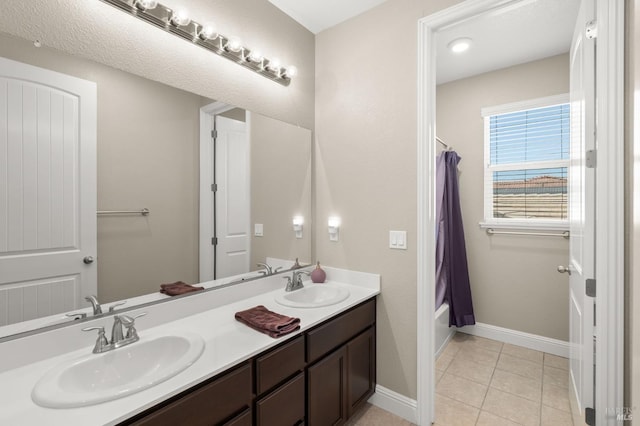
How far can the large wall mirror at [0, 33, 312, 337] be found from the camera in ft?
3.99

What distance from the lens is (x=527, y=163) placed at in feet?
9.46

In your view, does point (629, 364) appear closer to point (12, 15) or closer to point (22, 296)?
point (22, 296)

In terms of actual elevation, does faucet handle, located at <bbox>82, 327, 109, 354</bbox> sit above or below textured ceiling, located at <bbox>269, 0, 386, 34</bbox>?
below

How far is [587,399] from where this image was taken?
1418mm

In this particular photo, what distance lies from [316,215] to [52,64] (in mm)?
1697

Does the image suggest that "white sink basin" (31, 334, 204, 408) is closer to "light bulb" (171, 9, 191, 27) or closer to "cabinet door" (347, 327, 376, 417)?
"cabinet door" (347, 327, 376, 417)

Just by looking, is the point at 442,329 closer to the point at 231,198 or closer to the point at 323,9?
the point at 231,198

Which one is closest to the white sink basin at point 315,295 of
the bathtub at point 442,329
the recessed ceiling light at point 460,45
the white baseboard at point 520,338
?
the bathtub at point 442,329

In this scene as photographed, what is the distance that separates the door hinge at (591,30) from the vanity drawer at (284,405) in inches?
82.1

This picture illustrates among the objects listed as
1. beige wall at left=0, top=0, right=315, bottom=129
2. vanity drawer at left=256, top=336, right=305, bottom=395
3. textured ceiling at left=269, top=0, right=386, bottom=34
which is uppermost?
textured ceiling at left=269, top=0, right=386, bottom=34

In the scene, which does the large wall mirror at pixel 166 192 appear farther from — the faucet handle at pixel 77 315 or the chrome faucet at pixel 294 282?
the chrome faucet at pixel 294 282

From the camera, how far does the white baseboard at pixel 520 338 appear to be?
8.76 ft

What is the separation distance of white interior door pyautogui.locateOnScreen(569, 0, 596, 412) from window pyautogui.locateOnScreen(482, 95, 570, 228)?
1100 mm

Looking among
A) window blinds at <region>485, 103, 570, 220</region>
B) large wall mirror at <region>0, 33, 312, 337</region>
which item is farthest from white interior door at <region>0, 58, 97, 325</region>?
window blinds at <region>485, 103, 570, 220</region>
